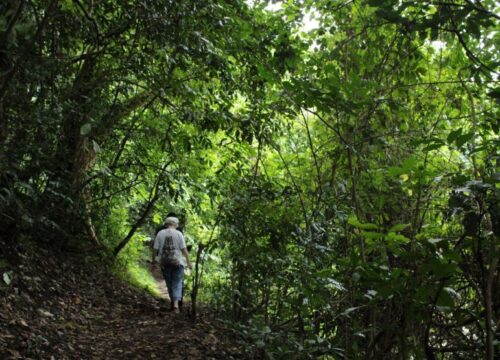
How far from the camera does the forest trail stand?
5227 mm

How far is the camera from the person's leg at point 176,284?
7.98 metres

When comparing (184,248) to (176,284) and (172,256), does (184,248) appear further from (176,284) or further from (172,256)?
(176,284)

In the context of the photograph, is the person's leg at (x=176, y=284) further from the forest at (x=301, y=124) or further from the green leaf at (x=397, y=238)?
the green leaf at (x=397, y=238)

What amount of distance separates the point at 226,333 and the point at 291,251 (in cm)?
189

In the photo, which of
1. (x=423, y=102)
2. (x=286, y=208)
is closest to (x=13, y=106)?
(x=286, y=208)

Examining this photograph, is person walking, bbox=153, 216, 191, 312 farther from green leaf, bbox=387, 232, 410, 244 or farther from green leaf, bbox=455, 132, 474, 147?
green leaf, bbox=455, 132, 474, 147

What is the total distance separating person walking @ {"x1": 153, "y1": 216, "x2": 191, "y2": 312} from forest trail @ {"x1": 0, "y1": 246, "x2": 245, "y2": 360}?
37 centimetres

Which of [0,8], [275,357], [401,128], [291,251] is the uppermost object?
[0,8]

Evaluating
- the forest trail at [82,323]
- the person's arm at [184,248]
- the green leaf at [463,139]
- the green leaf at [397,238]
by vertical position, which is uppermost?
the person's arm at [184,248]

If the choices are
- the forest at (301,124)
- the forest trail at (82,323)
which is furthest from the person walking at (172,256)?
the forest at (301,124)

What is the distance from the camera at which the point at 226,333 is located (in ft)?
21.9

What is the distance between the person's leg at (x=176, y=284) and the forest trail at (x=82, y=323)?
264mm

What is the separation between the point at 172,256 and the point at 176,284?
51 centimetres

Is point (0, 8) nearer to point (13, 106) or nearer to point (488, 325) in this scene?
point (13, 106)
